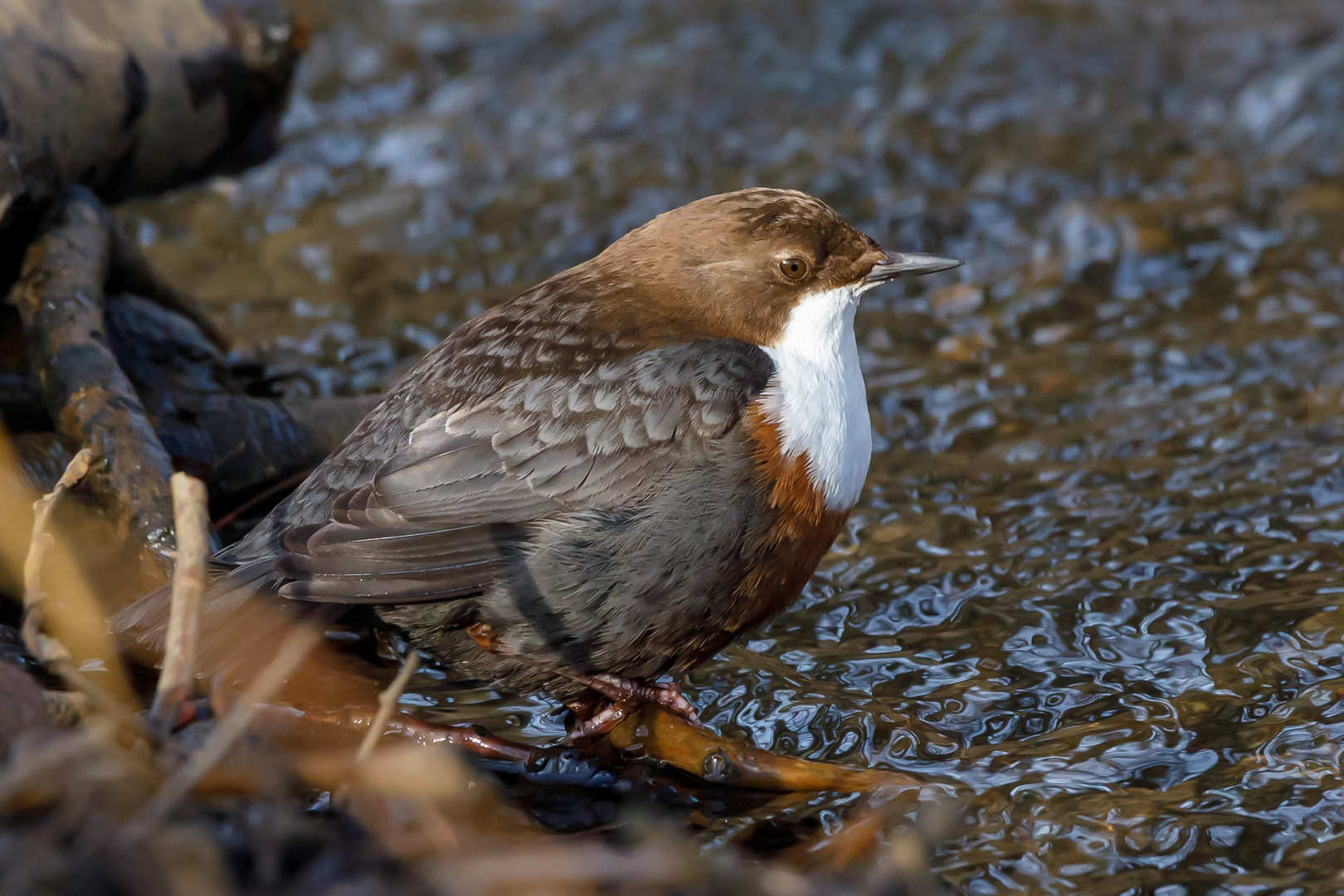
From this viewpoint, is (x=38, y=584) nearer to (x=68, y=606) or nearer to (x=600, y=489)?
(x=68, y=606)

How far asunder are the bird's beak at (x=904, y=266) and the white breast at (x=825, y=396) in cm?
7

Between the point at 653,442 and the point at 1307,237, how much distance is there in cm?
403

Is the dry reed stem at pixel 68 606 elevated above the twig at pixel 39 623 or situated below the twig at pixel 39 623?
below

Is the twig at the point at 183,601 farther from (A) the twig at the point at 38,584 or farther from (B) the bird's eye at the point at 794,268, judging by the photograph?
(B) the bird's eye at the point at 794,268

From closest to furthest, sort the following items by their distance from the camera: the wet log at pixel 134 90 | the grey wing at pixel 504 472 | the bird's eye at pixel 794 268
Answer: the grey wing at pixel 504 472
the bird's eye at pixel 794 268
the wet log at pixel 134 90

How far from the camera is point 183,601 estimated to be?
2.26m

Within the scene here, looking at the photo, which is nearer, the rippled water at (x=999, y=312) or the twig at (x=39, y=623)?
the twig at (x=39, y=623)

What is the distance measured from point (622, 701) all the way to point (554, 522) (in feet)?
1.66

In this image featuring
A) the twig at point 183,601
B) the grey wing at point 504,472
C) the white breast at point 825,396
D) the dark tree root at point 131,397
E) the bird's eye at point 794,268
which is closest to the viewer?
the twig at point 183,601

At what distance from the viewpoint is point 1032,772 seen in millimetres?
3162

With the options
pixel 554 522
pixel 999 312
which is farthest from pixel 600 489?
pixel 999 312

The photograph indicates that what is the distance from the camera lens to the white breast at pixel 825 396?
3.24 metres

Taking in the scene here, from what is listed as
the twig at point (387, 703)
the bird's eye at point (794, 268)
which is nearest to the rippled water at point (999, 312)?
the bird's eye at point (794, 268)

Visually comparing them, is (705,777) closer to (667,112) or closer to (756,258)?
(756,258)
